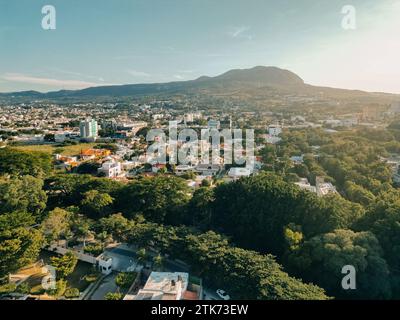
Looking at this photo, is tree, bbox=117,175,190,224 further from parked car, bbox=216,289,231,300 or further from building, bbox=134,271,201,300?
parked car, bbox=216,289,231,300

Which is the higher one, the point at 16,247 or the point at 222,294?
the point at 16,247

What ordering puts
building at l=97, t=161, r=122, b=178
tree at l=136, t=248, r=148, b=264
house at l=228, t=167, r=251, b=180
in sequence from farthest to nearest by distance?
building at l=97, t=161, r=122, b=178 < house at l=228, t=167, r=251, b=180 < tree at l=136, t=248, r=148, b=264

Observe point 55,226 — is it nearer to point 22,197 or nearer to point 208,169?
point 22,197

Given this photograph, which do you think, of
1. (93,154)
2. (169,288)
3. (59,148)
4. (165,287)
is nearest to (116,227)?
(165,287)

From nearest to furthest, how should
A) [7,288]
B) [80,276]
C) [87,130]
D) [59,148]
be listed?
[7,288], [80,276], [59,148], [87,130]

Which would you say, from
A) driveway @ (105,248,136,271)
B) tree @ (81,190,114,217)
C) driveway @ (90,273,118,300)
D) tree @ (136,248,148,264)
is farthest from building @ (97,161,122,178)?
tree @ (136,248,148,264)

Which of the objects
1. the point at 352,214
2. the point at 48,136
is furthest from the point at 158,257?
the point at 48,136
